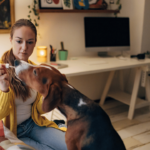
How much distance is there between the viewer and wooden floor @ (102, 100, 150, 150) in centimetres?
185

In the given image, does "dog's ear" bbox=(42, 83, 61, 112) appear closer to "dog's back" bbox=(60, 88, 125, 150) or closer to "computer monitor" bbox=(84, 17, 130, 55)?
"dog's back" bbox=(60, 88, 125, 150)

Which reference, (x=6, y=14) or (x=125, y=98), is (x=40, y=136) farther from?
(x=125, y=98)

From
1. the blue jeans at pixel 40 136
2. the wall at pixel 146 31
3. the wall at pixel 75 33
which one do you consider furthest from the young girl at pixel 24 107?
the wall at pixel 146 31

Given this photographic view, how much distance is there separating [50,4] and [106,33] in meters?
0.75

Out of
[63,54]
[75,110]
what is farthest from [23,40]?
[63,54]

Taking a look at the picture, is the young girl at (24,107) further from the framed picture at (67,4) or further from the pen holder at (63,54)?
the framed picture at (67,4)

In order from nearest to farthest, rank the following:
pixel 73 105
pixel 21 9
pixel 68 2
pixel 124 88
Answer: pixel 73 105
pixel 21 9
pixel 68 2
pixel 124 88

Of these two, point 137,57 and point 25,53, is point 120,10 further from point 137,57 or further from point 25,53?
point 25,53

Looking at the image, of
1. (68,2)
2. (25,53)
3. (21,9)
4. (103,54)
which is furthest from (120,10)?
(25,53)

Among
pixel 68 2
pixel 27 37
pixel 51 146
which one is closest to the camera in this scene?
pixel 27 37

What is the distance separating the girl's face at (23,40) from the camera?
0.91m

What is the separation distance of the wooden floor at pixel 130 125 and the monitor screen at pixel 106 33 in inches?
32.2

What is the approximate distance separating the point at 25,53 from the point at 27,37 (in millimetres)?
83

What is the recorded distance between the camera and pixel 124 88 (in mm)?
2930
